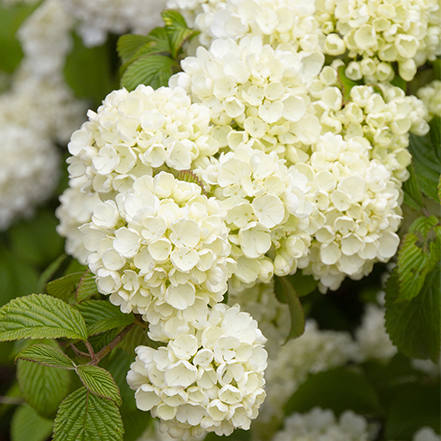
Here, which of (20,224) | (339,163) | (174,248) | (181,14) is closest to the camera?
(174,248)

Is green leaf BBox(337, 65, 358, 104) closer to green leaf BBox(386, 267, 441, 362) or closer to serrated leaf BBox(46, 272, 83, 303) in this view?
green leaf BBox(386, 267, 441, 362)

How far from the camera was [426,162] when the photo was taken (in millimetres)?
743

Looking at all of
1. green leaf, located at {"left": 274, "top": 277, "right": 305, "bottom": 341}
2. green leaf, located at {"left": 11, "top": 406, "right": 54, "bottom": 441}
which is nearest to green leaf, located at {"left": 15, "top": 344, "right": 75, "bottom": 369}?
green leaf, located at {"left": 274, "top": 277, "right": 305, "bottom": 341}

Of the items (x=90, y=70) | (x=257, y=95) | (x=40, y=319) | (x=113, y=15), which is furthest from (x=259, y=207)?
(x=90, y=70)

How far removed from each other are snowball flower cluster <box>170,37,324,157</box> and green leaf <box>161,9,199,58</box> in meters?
0.11

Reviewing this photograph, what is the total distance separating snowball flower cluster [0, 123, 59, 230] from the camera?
1380mm

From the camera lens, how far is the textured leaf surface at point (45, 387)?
704 mm

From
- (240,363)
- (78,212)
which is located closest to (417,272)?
(240,363)

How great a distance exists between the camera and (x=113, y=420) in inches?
20.1

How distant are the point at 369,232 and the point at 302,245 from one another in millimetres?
92

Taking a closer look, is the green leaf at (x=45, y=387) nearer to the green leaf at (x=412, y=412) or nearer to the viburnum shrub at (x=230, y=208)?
the viburnum shrub at (x=230, y=208)

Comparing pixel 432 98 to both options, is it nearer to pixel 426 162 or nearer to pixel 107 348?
pixel 426 162

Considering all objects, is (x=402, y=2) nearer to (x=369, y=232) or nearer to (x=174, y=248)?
(x=369, y=232)

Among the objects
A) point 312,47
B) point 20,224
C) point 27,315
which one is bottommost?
point 20,224
